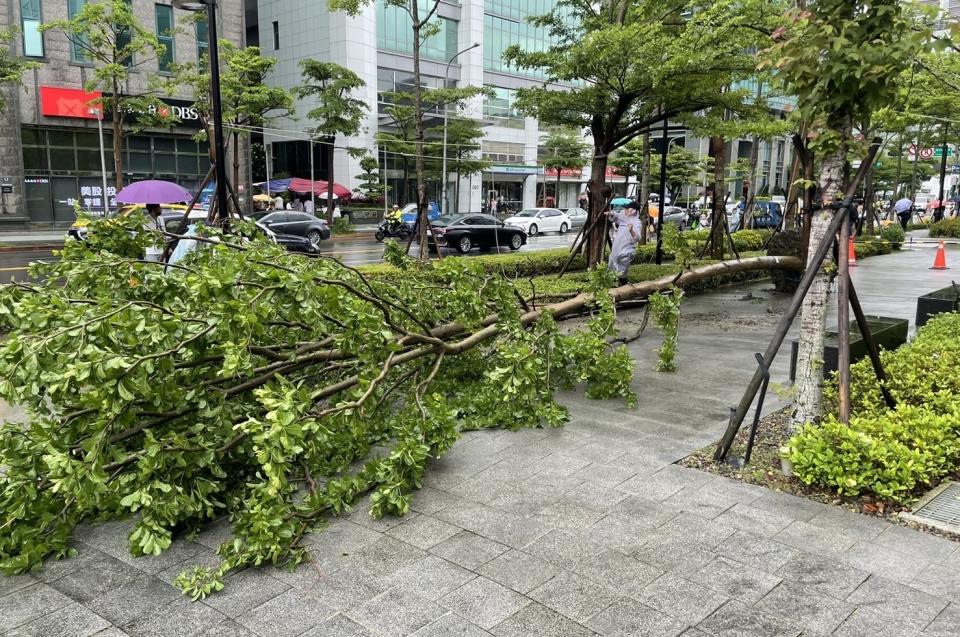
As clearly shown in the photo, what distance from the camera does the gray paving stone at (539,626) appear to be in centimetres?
347

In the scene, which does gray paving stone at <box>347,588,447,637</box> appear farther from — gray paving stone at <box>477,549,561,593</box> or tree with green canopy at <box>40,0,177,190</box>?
tree with green canopy at <box>40,0,177,190</box>

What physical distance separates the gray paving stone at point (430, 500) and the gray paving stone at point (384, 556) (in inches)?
18.0

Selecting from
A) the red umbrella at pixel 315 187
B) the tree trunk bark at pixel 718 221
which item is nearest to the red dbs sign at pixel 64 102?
the red umbrella at pixel 315 187

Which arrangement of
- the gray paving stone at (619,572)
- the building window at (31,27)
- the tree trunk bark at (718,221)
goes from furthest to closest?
the building window at (31,27) → the tree trunk bark at (718,221) → the gray paving stone at (619,572)

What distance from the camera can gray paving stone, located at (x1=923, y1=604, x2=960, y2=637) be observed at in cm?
340

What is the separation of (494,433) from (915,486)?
3.13m

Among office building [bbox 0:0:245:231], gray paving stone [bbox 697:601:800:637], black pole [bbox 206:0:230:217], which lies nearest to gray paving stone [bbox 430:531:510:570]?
gray paving stone [bbox 697:601:800:637]

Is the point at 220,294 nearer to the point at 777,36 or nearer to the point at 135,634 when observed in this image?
the point at 135,634

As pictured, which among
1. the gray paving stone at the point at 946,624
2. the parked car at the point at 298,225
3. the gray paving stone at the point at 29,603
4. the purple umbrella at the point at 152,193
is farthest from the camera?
the parked car at the point at 298,225

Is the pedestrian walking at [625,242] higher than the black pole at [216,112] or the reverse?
the reverse

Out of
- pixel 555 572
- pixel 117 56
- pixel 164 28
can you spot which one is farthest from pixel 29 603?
pixel 164 28

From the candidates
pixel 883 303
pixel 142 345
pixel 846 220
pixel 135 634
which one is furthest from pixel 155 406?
pixel 883 303

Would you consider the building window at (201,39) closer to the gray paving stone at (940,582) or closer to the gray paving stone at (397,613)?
the gray paving stone at (397,613)

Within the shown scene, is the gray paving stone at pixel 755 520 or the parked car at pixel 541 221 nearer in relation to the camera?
the gray paving stone at pixel 755 520
